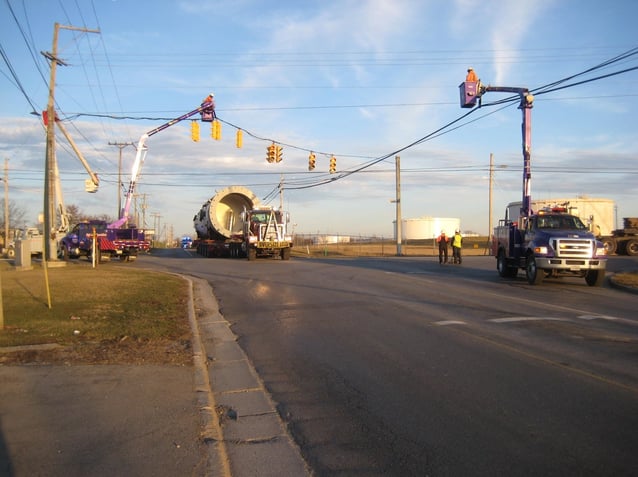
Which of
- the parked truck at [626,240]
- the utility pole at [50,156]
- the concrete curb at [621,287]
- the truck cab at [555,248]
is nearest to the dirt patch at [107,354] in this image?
the truck cab at [555,248]

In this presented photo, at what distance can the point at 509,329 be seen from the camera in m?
9.91

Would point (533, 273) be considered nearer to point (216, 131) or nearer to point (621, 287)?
point (621, 287)

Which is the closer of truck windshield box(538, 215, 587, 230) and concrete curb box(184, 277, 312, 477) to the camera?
concrete curb box(184, 277, 312, 477)

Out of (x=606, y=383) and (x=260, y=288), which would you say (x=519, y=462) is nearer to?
(x=606, y=383)

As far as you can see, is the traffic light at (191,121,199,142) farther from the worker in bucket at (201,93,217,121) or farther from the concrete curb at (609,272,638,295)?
the concrete curb at (609,272,638,295)

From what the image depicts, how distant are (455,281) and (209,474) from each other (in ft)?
53.1

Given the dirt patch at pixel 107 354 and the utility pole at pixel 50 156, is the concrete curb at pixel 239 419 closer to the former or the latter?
the dirt patch at pixel 107 354

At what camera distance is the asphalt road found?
4.51 metres

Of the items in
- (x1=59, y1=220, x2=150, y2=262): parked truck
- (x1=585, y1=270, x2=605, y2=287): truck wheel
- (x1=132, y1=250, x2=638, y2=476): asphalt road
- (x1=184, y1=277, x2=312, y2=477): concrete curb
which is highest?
→ (x1=59, y1=220, x2=150, y2=262): parked truck

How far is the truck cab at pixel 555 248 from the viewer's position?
17.3 m

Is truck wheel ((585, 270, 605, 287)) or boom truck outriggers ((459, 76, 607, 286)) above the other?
boom truck outriggers ((459, 76, 607, 286))

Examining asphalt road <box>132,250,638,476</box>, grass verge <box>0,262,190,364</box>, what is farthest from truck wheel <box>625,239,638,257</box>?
grass verge <box>0,262,190,364</box>

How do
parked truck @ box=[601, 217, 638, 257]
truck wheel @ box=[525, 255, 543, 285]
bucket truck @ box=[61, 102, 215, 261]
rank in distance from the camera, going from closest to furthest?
truck wheel @ box=[525, 255, 543, 285] → bucket truck @ box=[61, 102, 215, 261] → parked truck @ box=[601, 217, 638, 257]


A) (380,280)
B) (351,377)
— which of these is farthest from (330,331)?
(380,280)
